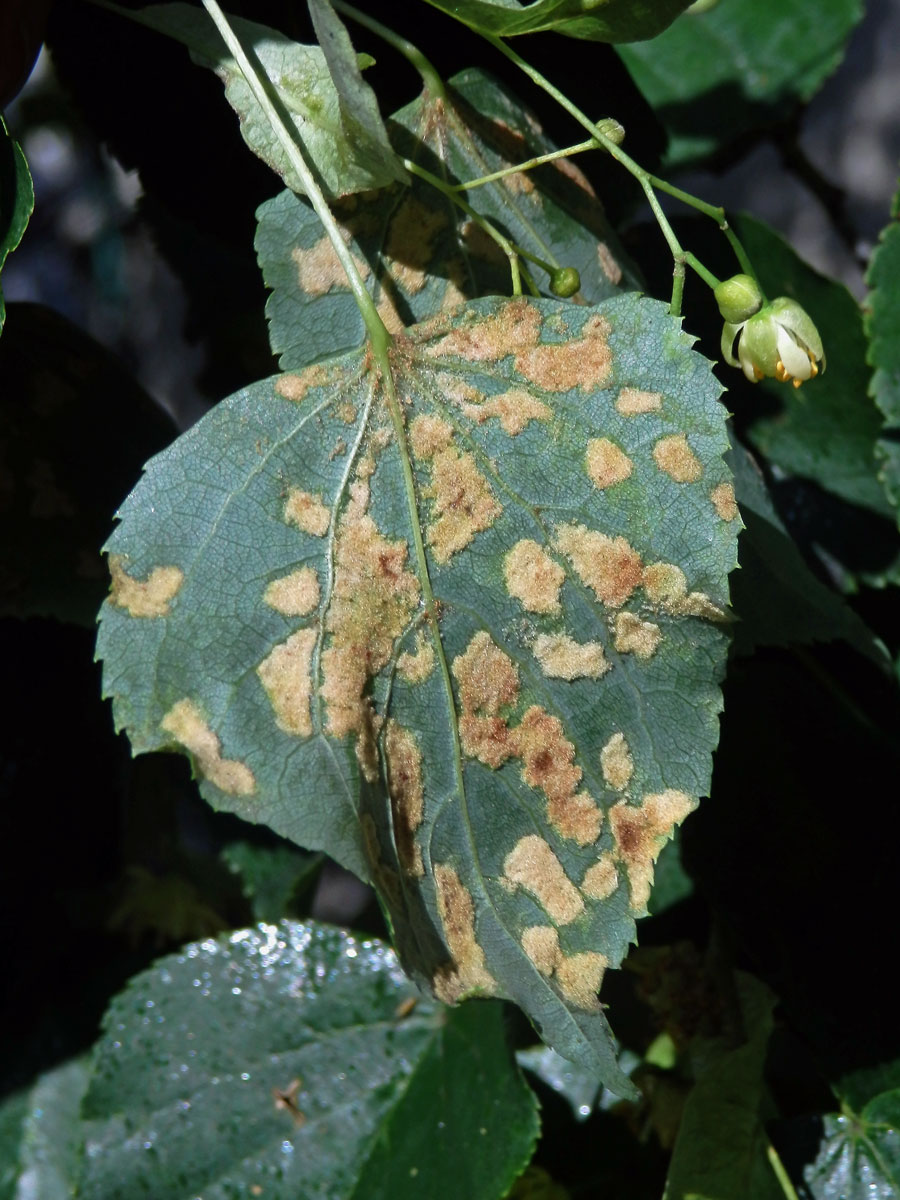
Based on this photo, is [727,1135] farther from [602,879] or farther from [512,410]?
[512,410]

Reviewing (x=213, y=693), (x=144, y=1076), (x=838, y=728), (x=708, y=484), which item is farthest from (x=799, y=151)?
(x=144, y=1076)

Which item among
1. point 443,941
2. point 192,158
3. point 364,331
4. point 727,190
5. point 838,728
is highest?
point 192,158

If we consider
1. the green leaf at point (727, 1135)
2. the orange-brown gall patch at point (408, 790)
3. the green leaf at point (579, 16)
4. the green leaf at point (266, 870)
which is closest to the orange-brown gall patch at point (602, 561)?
the orange-brown gall patch at point (408, 790)

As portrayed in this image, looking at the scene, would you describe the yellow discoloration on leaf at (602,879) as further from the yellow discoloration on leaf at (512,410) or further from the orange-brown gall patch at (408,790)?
the yellow discoloration on leaf at (512,410)

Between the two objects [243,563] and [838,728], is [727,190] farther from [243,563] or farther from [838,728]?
[243,563]

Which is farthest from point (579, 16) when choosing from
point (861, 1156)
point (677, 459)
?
point (861, 1156)

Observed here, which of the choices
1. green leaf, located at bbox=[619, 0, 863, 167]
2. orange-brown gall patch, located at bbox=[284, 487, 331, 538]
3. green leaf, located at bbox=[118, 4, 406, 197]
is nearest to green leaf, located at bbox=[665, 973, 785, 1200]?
orange-brown gall patch, located at bbox=[284, 487, 331, 538]
